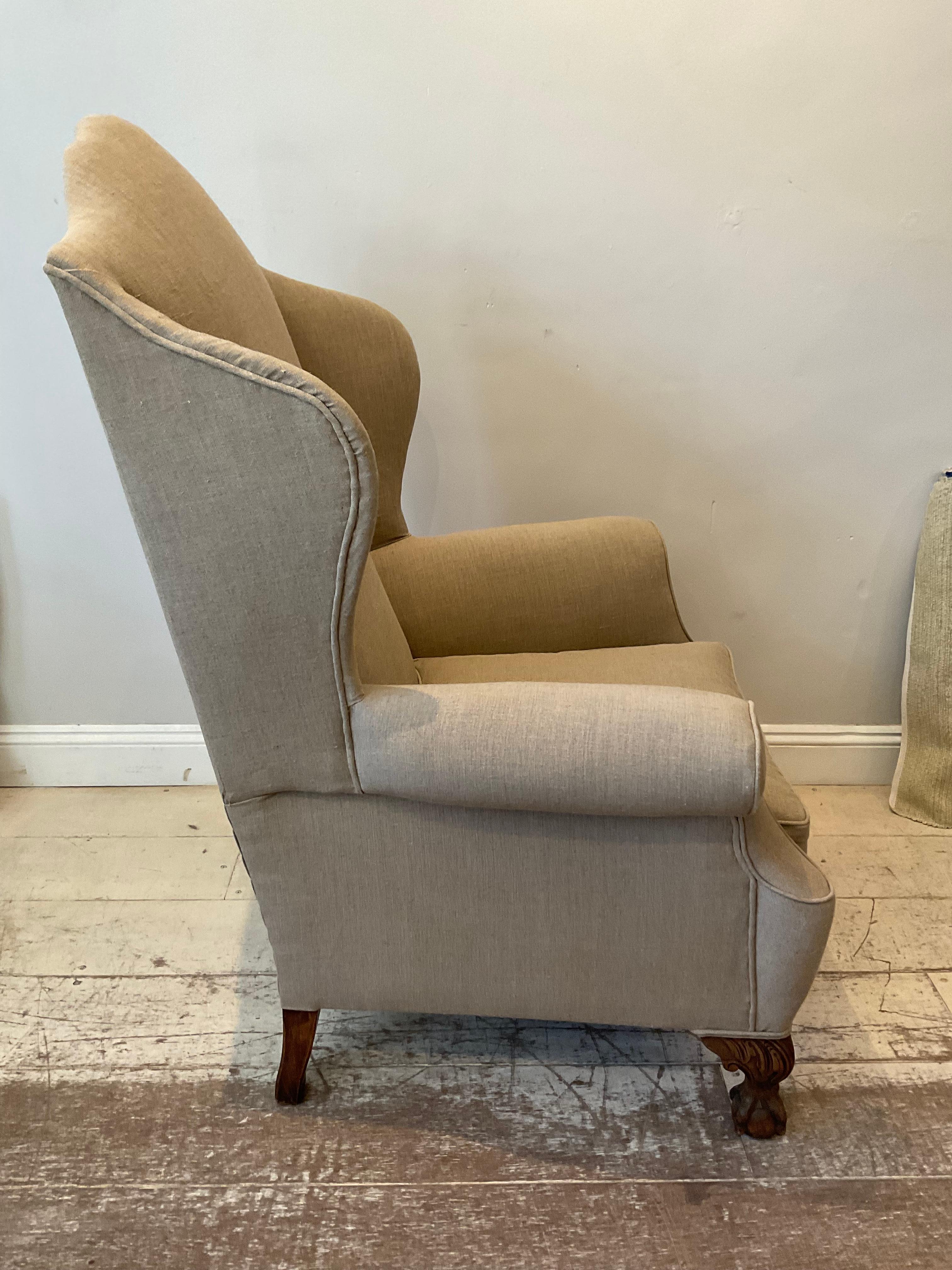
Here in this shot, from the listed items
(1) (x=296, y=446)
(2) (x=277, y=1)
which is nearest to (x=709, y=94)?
(2) (x=277, y=1)

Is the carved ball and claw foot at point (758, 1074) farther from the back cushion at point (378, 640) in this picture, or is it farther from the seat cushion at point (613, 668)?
the back cushion at point (378, 640)

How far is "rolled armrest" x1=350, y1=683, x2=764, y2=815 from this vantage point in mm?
897

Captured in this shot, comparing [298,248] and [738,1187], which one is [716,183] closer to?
[298,248]

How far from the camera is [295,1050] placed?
1158 mm

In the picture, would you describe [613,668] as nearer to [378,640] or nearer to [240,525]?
[378,640]

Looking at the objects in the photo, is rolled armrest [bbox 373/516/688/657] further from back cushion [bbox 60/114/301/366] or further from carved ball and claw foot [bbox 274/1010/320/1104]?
carved ball and claw foot [bbox 274/1010/320/1104]

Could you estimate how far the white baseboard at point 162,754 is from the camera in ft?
6.17

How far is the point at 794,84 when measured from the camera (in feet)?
4.81

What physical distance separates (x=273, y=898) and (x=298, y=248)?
3.66ft

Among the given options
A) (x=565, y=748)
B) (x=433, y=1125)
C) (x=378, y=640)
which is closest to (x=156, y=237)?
(x=378, y=640)

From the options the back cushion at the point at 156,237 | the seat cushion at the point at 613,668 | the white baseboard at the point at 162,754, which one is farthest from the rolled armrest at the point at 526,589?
the white baseboard at the point at 162,754

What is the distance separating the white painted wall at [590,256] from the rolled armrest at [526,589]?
0.90ft

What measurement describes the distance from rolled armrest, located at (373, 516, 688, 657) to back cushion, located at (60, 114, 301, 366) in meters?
0.46

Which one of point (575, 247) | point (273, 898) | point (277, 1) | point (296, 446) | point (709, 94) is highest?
point (277, 1)
